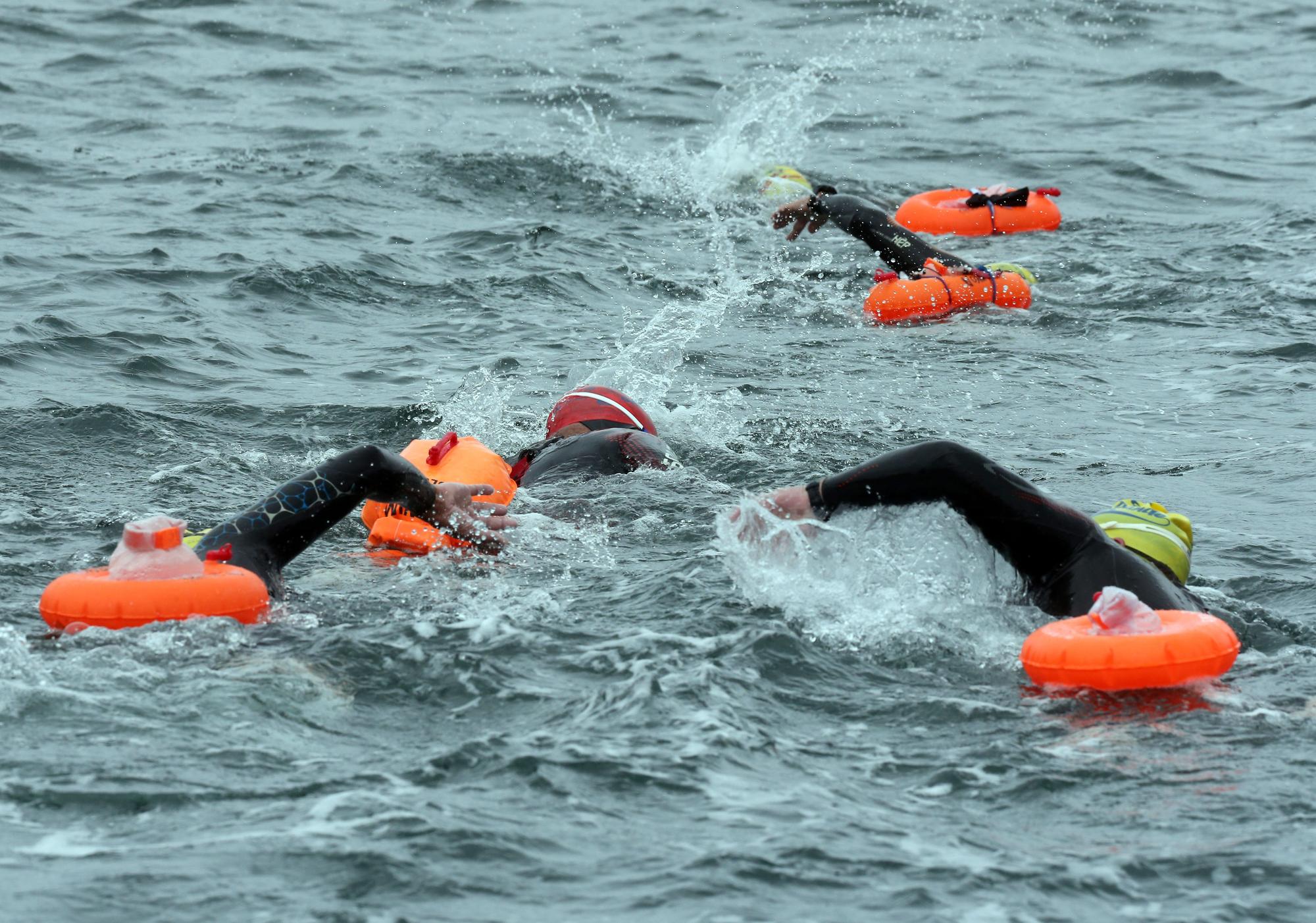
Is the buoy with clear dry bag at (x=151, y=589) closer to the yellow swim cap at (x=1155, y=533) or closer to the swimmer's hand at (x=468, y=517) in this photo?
the swimmer's hand at (x=468, y=517)

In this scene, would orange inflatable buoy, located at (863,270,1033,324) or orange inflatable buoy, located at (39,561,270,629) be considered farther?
orange inflatable buoy, located at (863,270,1033,324)

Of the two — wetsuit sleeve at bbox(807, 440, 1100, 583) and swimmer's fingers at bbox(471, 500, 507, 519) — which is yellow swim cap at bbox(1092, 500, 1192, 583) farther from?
swimmer's fingers at bbox(471, 500, 507, 519)

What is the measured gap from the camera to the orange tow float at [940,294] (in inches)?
536

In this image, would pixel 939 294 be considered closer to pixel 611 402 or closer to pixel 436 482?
pixel 611 402

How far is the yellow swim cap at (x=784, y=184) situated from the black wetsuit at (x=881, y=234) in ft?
11.7

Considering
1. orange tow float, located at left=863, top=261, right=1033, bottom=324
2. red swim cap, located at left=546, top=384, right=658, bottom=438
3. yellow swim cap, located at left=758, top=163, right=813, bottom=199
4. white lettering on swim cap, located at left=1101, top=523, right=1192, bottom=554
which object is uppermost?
white lettering on swim cap, located at left=1101, top=523, right=1192, bottom=554

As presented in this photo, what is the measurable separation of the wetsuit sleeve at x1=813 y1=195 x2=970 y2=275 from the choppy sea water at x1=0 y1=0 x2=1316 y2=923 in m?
0.65

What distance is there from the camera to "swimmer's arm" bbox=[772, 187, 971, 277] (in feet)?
45.5

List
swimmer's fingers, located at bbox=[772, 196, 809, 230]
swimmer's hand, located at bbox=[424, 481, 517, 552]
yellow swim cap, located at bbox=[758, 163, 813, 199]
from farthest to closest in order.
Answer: yellow swim cap, located at bbox=[758, 163, 813, 199] < swimmer's fingers, located at bbox=[772, 196, 809, 230] < swimmer's hand, located at bbox=[424, 481, 517, 552]

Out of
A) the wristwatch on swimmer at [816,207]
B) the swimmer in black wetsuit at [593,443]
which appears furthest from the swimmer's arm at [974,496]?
the wristwatch on swimmer at [816,207]

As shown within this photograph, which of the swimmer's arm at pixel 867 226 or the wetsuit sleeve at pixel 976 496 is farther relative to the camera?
the swimmer's arm at pixel 867 226

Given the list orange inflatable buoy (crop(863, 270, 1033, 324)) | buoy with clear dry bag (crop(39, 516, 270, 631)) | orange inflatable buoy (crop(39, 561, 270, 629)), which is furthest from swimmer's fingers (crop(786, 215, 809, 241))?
orange inflatable buoy (crop(39, 561, 270, 629))

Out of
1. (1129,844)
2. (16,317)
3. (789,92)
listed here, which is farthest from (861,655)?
(789,92)

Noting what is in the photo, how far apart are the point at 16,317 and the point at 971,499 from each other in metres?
9.14
